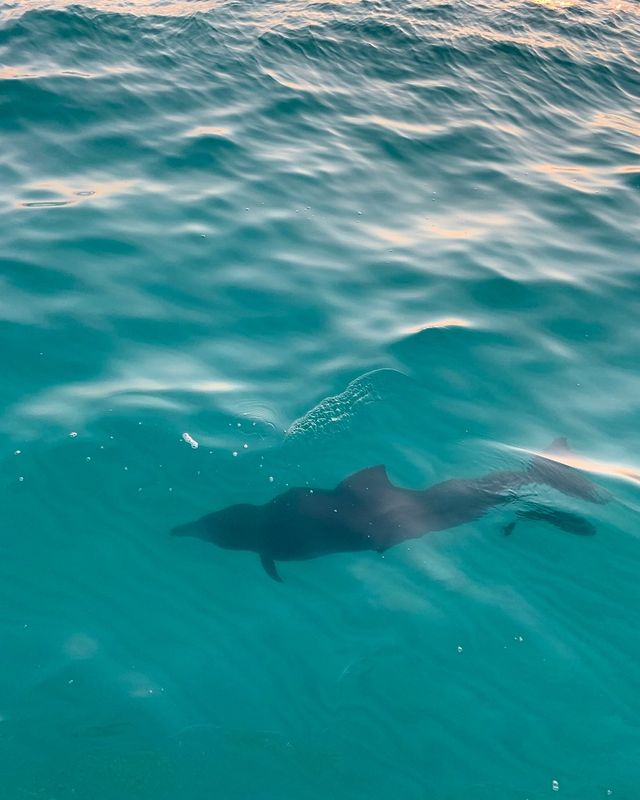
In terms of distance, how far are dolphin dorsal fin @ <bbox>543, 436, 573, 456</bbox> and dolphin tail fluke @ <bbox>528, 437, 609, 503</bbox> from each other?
108mm

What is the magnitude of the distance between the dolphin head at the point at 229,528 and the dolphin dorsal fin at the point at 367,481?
2.79 ft

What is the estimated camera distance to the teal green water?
19.9 feet

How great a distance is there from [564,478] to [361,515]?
6.33 ft

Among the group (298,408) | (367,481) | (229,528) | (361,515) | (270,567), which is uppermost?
(298,408)

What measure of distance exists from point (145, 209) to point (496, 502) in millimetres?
6521

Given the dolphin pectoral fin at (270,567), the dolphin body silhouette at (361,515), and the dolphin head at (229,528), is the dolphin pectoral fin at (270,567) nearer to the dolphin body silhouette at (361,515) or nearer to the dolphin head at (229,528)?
the dolphin body silhouette at (361,515)

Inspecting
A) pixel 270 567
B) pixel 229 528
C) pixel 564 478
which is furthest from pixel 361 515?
pixel 564 478

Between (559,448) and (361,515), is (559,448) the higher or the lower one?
the higher one

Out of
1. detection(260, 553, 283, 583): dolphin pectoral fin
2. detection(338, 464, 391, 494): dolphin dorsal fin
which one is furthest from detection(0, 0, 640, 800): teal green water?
detection(338, 464, 391, 494): dolphin dorsal fin

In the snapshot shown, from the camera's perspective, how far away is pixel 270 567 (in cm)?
726

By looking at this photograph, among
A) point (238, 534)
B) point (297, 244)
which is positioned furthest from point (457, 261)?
point (238, 534)

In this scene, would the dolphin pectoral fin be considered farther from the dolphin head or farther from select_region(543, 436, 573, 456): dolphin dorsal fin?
select_region(543, 436, 573, 456): dolphin dorsal fin

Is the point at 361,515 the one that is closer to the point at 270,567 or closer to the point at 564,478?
the point at 270,567

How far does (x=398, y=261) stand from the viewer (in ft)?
36.5
